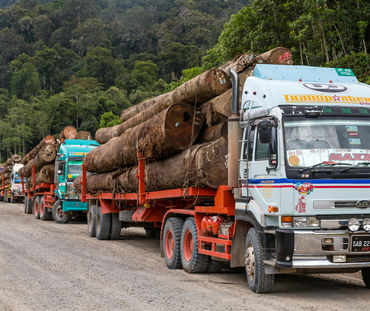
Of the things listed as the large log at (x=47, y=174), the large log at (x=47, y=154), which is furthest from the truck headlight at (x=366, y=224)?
the large log at (x=47, y=154)

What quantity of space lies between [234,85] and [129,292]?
3.60m

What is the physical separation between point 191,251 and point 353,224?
3.60 meters

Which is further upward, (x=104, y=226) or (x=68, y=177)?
A: (x=68, y=177)

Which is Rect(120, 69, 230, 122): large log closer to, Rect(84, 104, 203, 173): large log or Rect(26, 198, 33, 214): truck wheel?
Rect(84, 104, 203, 173): large log

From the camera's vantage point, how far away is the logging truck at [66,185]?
22.4 metres

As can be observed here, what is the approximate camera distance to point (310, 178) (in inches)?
280


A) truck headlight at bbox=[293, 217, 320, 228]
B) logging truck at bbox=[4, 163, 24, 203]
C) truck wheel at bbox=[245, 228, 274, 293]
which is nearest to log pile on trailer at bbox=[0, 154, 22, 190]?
logging truck at bbox=[4, 163, 24, 203]

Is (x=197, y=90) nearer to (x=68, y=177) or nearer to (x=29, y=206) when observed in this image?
(x=68, y=177)

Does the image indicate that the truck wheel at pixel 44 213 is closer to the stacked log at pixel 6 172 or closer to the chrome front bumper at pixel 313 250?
the stacked log at pixel 6 172

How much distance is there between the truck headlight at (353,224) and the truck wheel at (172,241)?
3.96 m

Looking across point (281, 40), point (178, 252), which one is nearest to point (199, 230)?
point (178, 252)

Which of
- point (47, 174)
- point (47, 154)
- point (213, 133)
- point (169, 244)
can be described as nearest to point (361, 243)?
point (213, 133)

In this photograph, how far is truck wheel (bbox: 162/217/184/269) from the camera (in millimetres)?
10375

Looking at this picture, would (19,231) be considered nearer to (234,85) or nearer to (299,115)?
(234,85)
